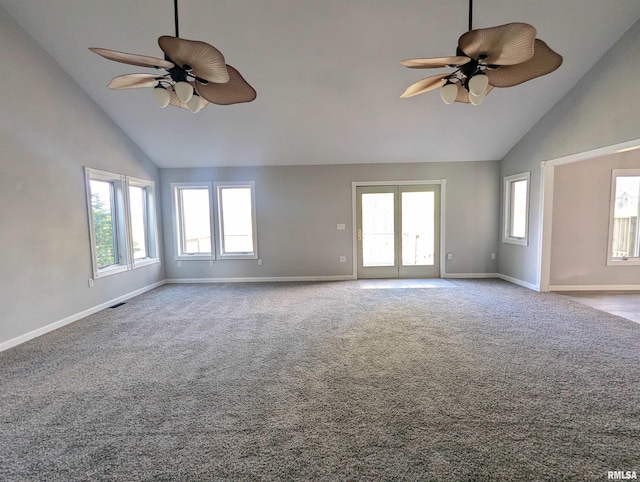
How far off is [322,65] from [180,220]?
4.33 metres

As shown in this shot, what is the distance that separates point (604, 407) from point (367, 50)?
4.15m

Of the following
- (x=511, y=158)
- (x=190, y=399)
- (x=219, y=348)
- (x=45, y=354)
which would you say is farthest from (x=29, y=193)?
(x=511, y=158)

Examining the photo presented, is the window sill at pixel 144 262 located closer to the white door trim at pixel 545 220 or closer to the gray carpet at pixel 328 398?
the gray carpet at pixel 328 398

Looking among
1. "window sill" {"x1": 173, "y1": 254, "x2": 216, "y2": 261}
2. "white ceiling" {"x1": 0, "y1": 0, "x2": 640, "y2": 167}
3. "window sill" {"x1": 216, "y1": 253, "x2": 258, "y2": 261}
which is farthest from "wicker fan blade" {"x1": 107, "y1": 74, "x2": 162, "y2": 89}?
"window sill" {"x1": 173, "y1": 254, "x2": 216, "y2": 261}

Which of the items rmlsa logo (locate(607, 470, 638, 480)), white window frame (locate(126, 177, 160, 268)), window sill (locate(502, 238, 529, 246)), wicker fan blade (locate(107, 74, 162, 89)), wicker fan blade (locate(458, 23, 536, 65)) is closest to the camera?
rmlsa logo (locate(607, 470, 638, 480))

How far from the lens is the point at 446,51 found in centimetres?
374

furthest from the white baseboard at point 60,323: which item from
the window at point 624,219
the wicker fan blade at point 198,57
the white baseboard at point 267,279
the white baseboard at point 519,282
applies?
the window at point 624,219

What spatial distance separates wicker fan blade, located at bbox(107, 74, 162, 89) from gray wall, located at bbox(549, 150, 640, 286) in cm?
600

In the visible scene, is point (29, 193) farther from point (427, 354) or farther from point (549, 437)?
point (549, 437)

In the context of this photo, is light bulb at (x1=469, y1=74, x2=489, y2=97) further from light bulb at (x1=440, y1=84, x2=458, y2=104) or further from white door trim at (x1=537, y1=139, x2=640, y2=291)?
white door trim at (x1=537, y1=139, x2=640, y2=291)

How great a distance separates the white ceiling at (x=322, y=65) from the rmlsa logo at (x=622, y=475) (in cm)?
408

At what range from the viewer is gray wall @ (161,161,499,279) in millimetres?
6320

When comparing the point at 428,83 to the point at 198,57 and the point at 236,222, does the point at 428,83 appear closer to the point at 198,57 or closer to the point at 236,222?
the point at 198,57

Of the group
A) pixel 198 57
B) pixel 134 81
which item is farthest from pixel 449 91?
pixel 134 81
